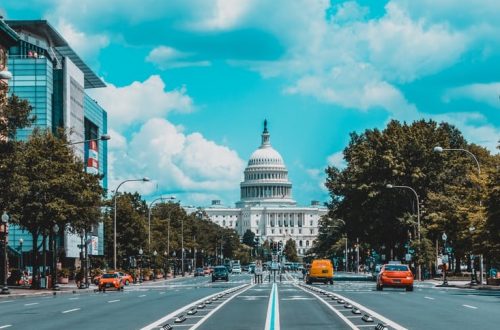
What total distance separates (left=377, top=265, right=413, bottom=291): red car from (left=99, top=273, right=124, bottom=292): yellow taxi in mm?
19032

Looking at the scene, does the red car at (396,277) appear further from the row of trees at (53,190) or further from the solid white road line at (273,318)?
the solid white road line at (273,318)

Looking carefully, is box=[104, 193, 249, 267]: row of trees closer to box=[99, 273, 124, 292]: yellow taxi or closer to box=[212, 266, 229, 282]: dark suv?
box=[212, 266, 229, 282]: dark suv

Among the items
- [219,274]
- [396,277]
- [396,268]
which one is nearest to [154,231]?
[219,274]

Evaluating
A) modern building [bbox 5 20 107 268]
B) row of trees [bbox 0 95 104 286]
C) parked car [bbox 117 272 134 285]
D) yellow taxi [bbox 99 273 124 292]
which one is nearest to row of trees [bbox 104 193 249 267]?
modern building [bbox 5 20 107 268]

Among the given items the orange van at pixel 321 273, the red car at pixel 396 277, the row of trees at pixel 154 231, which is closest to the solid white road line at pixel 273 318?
the red car at pixel 396 277

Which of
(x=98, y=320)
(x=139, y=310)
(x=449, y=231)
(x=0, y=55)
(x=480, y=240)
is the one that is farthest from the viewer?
(x=449, y=231)

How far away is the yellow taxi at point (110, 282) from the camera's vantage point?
215ft

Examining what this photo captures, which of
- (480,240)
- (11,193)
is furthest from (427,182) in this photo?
(11,193)

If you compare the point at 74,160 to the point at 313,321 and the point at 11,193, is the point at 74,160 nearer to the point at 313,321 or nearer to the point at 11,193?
the point at 11,193

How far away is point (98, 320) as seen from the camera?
27.8 metres

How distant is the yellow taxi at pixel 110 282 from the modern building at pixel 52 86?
46.1 meters

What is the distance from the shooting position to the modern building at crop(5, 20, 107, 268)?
4914 inches

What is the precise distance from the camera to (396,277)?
55.3 m

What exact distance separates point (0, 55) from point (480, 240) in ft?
125
